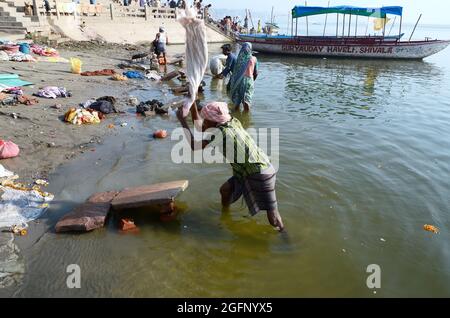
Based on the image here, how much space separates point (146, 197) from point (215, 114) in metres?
1.47

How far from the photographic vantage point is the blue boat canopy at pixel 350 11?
23062 millimetres

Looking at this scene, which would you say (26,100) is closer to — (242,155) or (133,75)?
(133,75)

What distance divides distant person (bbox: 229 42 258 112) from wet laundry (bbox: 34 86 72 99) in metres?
4.55

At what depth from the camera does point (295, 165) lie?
6.49m

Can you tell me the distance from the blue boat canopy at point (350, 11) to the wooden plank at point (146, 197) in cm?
2274

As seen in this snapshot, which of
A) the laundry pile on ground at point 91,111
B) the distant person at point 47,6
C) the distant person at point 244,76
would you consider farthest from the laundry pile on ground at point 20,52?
the distant person at point 244,76

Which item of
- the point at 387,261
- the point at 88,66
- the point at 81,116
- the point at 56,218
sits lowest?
the point at 387,261

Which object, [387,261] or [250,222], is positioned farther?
[250,222]

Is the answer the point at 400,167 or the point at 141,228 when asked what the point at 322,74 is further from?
the point at 141,228

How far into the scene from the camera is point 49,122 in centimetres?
761

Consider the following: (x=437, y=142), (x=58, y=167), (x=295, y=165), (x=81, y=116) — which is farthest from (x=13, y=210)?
(x=437, y=142)

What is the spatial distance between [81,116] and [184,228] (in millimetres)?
4750

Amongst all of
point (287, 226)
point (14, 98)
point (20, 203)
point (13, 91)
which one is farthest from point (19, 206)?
point (13, 91)
